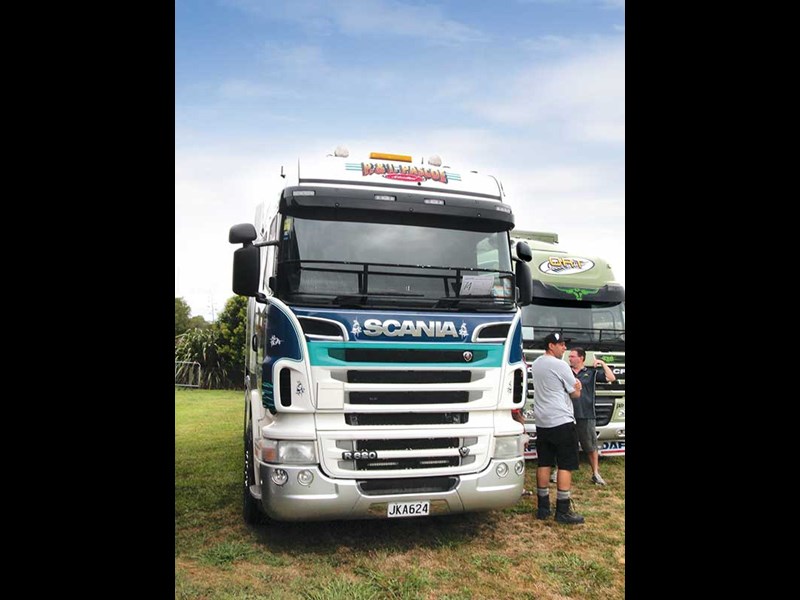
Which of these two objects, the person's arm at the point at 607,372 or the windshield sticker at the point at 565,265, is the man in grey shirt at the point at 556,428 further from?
the windshield sticker at the point at 565,265

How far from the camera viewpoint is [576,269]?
9242 mm

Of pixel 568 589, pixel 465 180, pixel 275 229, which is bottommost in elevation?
pixel 568 589

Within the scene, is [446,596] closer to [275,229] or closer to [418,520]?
[418,520]

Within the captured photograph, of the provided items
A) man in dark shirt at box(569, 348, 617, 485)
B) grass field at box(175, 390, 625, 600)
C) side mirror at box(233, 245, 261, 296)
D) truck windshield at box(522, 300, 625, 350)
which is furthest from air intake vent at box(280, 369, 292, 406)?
truck windshield at box(522, 300, 625, 350)

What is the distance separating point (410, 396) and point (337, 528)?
1676 millimetres

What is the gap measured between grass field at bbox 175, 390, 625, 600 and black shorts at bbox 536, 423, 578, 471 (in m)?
0.62

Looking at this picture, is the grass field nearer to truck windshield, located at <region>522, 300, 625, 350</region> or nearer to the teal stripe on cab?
the teal stripe on cab

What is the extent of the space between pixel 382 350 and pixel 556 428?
2.23 meters

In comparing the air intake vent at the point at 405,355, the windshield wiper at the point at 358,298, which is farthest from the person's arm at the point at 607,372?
the windshield wiper at the point at 358,298

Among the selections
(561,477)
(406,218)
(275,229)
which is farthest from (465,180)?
(561,477)

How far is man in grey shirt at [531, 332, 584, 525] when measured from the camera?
238 inches

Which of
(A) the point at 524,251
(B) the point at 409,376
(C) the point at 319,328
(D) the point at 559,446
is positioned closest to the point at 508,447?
(D) the point at 559,446

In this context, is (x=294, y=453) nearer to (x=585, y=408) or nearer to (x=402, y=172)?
(x=402, y=172)
